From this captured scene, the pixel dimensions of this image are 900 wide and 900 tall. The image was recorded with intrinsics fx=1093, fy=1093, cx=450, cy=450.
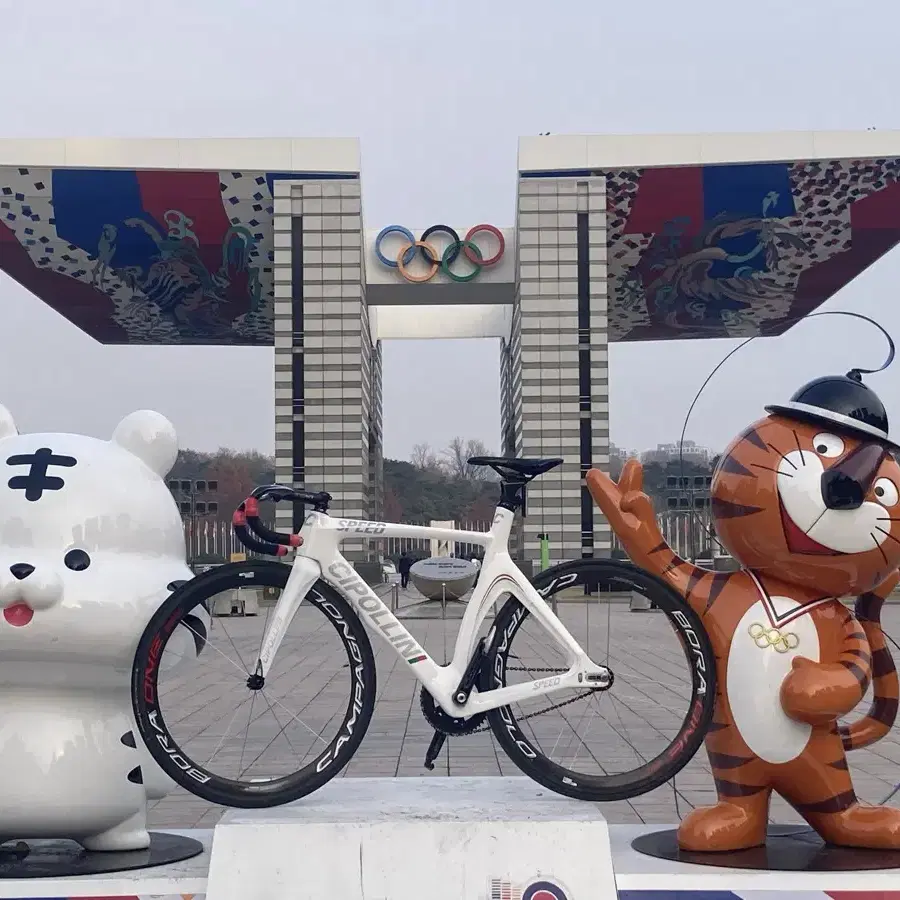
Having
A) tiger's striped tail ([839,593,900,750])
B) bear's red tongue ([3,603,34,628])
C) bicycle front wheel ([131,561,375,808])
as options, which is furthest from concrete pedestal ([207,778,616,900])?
tiger's striped tail ([839,593,900,750])

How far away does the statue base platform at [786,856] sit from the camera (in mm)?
3213

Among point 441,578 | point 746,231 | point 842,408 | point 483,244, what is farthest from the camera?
point 483,244

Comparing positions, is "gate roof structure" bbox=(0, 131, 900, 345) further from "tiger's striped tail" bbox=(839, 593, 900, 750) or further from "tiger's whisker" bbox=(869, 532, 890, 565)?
"tiger's whisker" bbox=(869, 532, 890, 565)

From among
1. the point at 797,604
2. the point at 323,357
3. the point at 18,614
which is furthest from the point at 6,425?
the point at 323,357

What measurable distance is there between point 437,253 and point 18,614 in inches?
1046

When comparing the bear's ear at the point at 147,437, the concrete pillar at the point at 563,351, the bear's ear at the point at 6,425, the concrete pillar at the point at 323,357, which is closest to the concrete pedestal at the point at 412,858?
the bear's ear at the point at 147,437

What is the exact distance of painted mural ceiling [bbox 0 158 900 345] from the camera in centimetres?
2659

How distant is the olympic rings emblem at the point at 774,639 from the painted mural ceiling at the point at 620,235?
24162 millimetres

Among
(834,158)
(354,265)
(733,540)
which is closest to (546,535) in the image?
(354,265)

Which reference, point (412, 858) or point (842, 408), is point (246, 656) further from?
point (842, 408)

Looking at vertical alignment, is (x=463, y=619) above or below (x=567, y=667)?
above

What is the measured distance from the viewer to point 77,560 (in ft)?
11.1

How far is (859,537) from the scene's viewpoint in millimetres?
3408

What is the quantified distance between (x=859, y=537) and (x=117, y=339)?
4083cm
